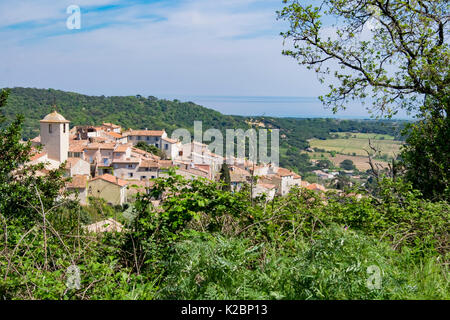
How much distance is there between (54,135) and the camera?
40844mm

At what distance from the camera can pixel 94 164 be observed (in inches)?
1769

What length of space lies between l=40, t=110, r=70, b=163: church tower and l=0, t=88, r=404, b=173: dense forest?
14.6m

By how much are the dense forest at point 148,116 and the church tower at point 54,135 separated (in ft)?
48.0

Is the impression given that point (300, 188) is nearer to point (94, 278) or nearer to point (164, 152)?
point (94, 278)

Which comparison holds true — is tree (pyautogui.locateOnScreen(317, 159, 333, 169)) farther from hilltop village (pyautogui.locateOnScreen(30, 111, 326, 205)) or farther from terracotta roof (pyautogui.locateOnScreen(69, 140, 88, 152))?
terracotta roof (pyautogui.locateOnScreen(69, 140, 88, 152))

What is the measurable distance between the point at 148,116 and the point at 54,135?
3785 cm

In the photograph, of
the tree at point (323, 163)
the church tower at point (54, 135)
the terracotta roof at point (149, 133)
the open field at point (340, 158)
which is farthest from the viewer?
the terracotta roof at point (149, 133)

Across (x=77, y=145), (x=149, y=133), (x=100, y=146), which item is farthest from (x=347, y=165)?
(x=149, y=133)

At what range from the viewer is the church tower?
133 ft

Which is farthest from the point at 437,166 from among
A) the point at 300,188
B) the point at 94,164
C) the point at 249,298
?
the point at 94,164

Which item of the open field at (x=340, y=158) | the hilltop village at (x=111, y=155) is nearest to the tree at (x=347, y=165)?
the open field at (x=340, y=158)

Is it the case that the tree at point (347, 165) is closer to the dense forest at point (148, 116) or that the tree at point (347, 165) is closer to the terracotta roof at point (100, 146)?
the dense forest at point (148, 116)

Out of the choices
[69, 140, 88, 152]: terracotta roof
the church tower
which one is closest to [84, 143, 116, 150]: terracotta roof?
[69, 140, 88, 152]: terracotta roof

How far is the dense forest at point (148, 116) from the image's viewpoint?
57475 millimetres
